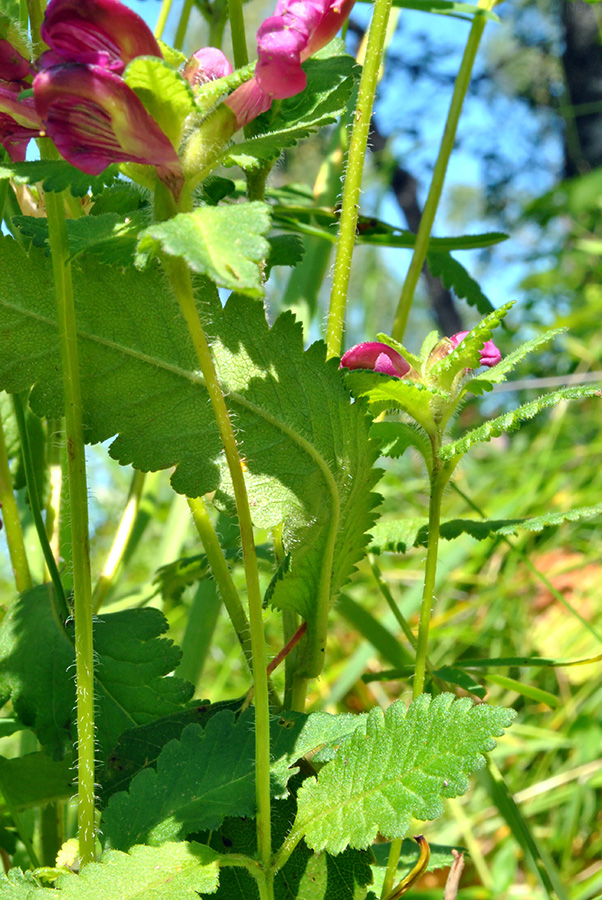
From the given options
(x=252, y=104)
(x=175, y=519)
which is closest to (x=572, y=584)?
(x=175, y=519)

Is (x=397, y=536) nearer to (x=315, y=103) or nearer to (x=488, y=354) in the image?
(x=488, y=354)

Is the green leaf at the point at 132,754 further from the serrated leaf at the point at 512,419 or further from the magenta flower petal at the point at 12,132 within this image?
the magenta flower petal at the point at 12,132

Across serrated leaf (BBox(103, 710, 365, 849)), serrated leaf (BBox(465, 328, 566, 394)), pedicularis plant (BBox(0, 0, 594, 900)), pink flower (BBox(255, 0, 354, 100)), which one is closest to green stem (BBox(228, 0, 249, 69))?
pedicularis plant (BBox(0, 0, 594, 900))

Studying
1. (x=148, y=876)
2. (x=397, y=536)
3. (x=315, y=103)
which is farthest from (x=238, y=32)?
(x=148, y=876)

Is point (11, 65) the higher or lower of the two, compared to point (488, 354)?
higher

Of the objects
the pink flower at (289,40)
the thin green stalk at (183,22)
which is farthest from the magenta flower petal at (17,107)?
the thin green stalk at (183,22)

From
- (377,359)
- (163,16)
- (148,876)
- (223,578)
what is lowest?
(148,876)

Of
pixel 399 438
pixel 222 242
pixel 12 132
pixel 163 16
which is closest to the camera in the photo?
pixel 222 242
